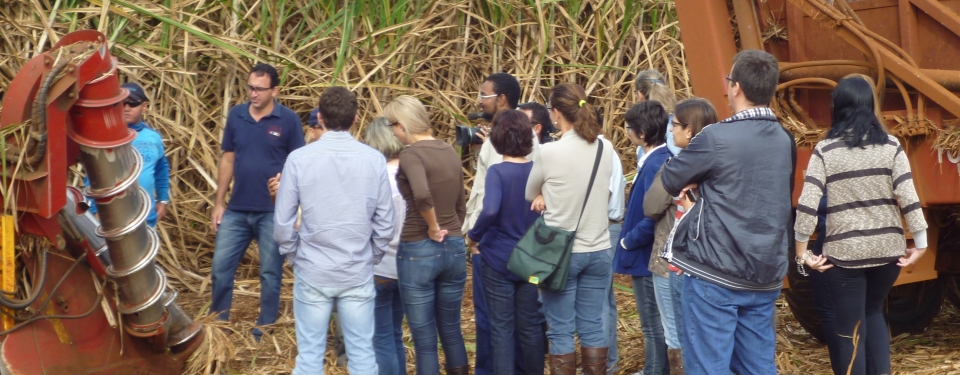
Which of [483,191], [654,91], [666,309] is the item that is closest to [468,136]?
[483,191]

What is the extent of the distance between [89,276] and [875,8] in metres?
3.83

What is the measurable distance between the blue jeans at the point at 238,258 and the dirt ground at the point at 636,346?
0.50 ft

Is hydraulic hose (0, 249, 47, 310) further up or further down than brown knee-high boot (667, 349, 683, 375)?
further up

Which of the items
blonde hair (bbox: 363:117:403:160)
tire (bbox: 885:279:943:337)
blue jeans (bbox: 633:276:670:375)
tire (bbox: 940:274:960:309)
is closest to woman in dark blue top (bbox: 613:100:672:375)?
blue jeans (bbox: 633:276:670:375)

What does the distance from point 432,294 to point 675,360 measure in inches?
45.9

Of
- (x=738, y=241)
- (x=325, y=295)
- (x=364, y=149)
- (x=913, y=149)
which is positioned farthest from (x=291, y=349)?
(x=913, y=149)

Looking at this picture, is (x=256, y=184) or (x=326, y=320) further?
(x=256, y=184)

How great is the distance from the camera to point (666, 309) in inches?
173

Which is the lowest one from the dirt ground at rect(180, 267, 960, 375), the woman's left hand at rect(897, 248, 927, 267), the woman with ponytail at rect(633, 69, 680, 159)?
the dirt ground at rect(180, 267, 960, 375)

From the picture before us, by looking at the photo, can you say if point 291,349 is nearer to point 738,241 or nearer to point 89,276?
point 89,276

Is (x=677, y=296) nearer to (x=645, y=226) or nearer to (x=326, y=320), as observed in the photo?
(x=645, y=226)

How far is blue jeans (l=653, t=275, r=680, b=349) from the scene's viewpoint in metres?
4.38

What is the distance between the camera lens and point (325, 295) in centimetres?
416

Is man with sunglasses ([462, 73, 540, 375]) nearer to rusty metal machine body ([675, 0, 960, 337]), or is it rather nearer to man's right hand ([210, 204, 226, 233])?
rusty metal machine body ([675, 0, 960, 337])
